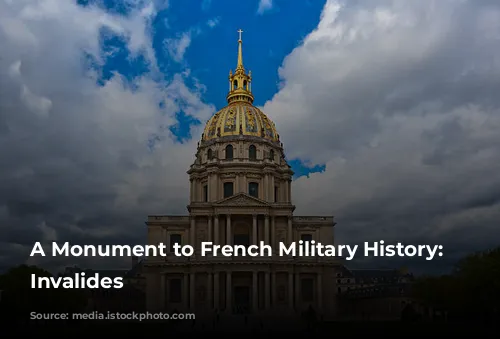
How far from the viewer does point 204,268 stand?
71.3 m

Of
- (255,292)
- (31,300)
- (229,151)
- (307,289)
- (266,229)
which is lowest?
(31,300)

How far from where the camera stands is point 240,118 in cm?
8494

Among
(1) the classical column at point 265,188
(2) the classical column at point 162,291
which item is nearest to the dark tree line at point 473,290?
(1) the classical column at point 265,188

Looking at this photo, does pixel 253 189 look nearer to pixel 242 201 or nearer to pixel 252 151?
pixel 252 151

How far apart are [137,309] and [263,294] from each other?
19.4 metres

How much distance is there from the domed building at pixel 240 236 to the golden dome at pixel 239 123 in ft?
0.52

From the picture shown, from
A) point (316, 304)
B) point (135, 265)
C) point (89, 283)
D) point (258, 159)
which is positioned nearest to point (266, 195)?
point (258, 159)

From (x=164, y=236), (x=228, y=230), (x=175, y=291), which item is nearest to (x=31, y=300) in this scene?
(x=175, y=291)

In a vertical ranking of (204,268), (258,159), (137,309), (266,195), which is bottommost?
(137,309)

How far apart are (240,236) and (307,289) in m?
10.6

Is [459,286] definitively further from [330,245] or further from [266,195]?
[266,195]

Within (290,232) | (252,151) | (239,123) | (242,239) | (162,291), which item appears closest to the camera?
(162,291)

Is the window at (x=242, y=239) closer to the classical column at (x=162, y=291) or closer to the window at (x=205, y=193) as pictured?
the window at (x=205, y=193)

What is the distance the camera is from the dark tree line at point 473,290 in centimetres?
5025
